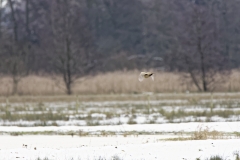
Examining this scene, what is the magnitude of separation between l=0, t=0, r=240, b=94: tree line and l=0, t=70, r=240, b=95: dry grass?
2.76ft

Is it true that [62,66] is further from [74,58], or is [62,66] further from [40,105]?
[40,105]

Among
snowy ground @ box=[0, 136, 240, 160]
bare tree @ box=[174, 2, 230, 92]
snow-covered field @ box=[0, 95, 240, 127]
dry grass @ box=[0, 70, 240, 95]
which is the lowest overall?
snowy ground @ box=[0, 136, 240, 160]

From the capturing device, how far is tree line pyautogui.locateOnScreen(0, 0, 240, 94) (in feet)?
163

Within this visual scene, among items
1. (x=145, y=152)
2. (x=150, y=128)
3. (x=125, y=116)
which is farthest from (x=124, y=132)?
(x=145, y=152)

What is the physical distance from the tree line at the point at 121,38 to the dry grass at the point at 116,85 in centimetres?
84

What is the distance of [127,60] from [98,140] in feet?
150

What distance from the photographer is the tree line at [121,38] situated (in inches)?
1955

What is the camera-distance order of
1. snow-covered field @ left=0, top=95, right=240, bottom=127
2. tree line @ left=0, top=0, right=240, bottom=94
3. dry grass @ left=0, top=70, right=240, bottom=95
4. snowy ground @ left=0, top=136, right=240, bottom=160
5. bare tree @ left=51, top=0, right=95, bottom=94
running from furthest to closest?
bare tree @ left=51, top=0, right=95, bottom=94, tree line @ left=0, top=0, right=240, bottom=94, dry grass @ left=0, top=70, right=240, bottom=95, snow-covered field @ left=0, top=95, right=240, bottom=127, snowy ground @ left=0, top=136, right=240, bottom=160

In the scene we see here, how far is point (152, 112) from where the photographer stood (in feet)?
106

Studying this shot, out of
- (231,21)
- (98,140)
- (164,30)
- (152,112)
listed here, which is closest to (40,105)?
(152,112)

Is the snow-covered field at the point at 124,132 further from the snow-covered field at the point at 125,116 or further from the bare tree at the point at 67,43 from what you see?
the bare tree at the point at 67,43

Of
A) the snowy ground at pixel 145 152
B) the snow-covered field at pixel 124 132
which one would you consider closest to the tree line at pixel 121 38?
the snow-covered field at pixel 124 132

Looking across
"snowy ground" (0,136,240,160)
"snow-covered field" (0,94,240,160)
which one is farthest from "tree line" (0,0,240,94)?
"snowy ground" (0,136,240,160)

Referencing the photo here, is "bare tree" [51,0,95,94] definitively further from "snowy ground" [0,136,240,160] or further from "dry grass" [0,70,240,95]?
"snowy ground" [0,136,240,160]
